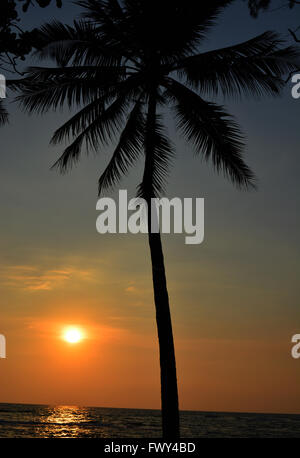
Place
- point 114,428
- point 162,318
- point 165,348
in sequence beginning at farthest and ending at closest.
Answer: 1. point 114,428
2. point 162,318
3. point 165,348

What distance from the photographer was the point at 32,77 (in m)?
14.4

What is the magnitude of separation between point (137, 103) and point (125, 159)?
69.8 inches

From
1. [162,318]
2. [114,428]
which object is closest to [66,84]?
A: [162,318]

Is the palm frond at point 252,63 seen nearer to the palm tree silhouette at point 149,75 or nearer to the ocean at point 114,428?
the palm tree silhouette at point 149,75

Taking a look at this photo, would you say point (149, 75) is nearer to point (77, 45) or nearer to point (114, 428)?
point (77, 45)

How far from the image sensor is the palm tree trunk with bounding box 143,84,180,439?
11828 mm

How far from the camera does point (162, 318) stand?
1259 centimetres

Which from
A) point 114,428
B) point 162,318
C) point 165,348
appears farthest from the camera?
point 114,428

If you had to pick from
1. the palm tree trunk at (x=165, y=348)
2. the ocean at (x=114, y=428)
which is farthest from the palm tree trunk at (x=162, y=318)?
the ocean at (x=114, y=428)

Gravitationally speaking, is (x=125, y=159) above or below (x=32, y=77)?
below

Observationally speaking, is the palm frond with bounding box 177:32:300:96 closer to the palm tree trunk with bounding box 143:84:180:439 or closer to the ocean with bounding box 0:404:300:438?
the palm tree trunk with bounding box 143:84:180:439
